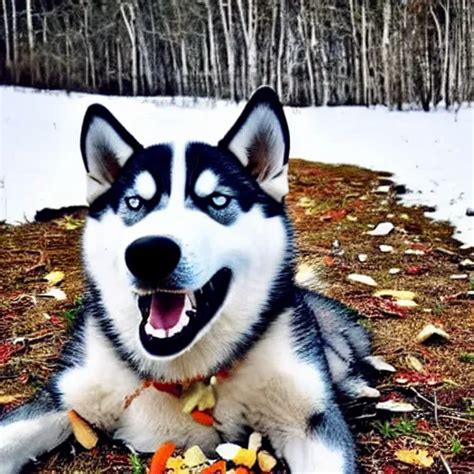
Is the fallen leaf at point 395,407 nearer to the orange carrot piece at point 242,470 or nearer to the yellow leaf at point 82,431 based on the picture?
the orange carrot piece at point 242,470

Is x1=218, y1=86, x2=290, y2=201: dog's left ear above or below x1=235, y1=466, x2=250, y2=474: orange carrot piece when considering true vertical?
above

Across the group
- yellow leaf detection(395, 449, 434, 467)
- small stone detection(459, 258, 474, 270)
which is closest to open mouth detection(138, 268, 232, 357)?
yellow leaf detection(395, 449, 434, 467)

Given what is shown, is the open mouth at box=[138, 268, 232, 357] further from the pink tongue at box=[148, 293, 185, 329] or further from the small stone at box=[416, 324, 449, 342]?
the small stone at box=[416, 324, 449, 342]

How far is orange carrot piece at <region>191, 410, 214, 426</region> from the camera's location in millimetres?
1066

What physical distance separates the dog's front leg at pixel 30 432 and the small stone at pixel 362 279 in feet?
3.35

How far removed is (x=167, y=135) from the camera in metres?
A: 1.83

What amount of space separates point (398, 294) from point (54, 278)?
862mm

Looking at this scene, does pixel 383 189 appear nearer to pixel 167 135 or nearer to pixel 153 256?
pixel 167 135

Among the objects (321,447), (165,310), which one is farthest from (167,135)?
(321,447)

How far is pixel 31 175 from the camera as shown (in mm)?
1903

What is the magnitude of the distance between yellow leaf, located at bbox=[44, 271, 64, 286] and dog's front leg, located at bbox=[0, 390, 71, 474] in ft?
2.35

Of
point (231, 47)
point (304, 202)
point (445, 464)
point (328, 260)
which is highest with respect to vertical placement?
point (231, 47)

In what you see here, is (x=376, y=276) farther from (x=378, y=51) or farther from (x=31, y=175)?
(x=31, y=175)

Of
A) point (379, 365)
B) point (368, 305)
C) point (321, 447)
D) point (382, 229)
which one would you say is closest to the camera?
point (321, 447)
